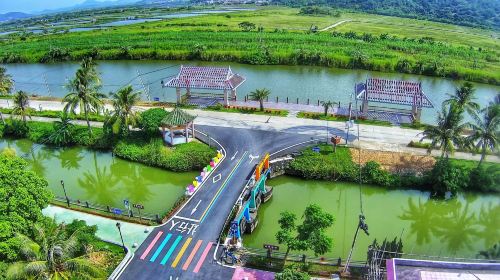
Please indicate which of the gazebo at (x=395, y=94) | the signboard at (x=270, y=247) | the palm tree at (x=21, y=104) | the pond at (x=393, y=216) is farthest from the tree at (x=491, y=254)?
the palm tree at (x=21, y=104)

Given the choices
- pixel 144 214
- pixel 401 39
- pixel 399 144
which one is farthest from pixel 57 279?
pixel 401 39

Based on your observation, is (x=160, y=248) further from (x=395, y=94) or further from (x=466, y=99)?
(x=466, y=99)

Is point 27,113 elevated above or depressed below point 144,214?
above

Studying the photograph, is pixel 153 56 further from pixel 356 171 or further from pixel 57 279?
pixel 57 279

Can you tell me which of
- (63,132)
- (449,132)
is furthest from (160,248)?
(449,132)

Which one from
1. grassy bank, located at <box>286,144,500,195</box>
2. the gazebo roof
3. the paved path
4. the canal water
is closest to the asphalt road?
grassy bank, located at <box>286,144,500,195</box>

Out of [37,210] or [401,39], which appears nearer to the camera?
[37,210]
